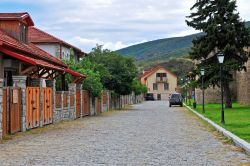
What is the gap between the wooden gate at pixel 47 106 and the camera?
2372cm

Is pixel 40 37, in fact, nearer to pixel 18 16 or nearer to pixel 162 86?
pixel 18 16

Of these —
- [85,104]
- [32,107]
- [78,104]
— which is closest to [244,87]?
[85,104]

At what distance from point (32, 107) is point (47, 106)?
3.05m

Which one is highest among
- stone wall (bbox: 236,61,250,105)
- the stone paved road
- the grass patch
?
stone wall (bbox: 236,61,250,105)

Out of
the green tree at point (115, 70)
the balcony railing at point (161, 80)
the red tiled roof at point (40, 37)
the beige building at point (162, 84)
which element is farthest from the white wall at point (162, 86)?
the red tiled roof at point (40, 37)

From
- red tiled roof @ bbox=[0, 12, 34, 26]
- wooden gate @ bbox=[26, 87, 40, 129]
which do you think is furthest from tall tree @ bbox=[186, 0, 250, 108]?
wooden gate @ bbox=[26, 87, 40, 129]

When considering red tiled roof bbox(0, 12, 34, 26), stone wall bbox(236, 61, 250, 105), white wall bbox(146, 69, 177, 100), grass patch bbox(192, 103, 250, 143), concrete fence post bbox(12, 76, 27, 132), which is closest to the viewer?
grass patch bbox(192, 103, 250, 143)

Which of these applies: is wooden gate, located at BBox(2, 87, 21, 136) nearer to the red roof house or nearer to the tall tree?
the red roof house

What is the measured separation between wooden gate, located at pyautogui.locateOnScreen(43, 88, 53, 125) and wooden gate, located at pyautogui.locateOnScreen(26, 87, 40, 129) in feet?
3.96

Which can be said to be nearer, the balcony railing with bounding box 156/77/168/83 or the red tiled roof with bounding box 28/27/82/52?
the red tiled roof with bounding box 28/27/82/52

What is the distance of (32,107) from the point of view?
A: 69.9 ft

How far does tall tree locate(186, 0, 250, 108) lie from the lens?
4172 cm

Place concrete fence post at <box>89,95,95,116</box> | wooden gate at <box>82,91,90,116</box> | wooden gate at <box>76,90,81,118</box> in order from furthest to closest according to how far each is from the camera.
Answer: concrete fence post at <box>89,95,95,116</box>, wooden gate at <box>82,91,90,116</box>, wooden gate at <box>76,90,81,118</box>

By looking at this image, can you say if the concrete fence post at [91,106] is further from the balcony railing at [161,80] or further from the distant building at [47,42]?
the balcony railing at [161,80]
